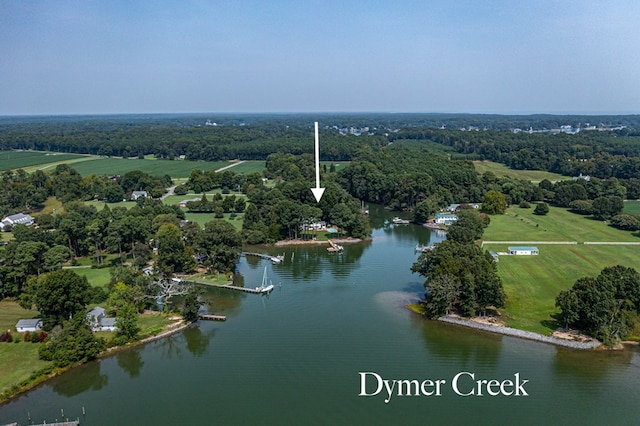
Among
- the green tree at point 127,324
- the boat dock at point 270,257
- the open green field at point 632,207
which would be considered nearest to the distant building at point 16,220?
the boat dock at point 270,257

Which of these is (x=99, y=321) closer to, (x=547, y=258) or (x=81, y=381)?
(x=81, y=381)

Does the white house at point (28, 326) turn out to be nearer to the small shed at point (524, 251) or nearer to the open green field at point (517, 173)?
the small shed at point (524, 251)

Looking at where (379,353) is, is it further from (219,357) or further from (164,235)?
(164,235)

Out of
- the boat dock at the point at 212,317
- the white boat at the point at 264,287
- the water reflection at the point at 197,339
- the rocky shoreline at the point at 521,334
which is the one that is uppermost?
the rocky shoreline at the point at 521,334

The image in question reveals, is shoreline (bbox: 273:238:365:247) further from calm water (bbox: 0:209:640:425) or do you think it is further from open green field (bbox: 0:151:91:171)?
open green field (bbox: 0:151:91:171)

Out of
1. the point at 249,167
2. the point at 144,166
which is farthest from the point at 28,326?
the point at 144,166
